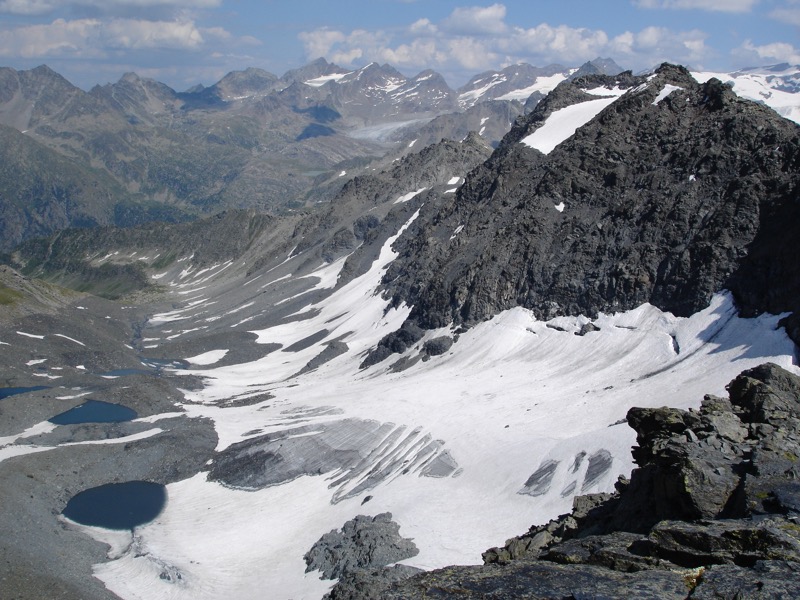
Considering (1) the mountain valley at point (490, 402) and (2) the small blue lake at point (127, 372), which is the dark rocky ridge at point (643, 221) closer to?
(1) the mountain valley at point (490, 402)

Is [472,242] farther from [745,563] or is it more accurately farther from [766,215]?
[745,563]

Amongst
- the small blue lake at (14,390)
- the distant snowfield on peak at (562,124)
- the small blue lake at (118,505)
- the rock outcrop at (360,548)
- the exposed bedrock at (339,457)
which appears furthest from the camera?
the distant snowfield on peak at (562,124)

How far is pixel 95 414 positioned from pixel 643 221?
220 feet

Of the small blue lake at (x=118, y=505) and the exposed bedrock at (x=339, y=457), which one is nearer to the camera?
the small blue lake at (x=118, y=505)

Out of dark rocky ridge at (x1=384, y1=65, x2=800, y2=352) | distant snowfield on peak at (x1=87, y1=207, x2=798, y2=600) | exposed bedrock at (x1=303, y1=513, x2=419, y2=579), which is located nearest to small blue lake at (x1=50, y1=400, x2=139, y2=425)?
distant snowfield on peak at (x1=87, y1=207, x2=798, y2=600)

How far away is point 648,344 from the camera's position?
70500mm

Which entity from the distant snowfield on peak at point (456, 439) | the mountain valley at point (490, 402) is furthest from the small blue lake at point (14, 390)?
the distant snowfield on peak at point (456, 439)

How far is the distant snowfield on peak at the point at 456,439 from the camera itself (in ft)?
160

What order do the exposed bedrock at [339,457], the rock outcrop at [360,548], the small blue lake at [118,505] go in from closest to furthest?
the rock outcrop at [360,548]
the small blue lake at [118,505]
the exposed bedrock at [339,457]

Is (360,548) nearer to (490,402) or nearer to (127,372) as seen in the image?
(490,402)

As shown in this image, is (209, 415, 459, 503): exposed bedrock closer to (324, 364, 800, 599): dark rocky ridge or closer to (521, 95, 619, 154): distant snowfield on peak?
(324, 364, 800, 599): dark rocky ridge

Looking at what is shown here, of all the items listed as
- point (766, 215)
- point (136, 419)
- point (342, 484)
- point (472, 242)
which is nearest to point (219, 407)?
point (136, 419)

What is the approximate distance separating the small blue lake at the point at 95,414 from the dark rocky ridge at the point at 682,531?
69.4 metres

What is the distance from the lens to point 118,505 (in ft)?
210
